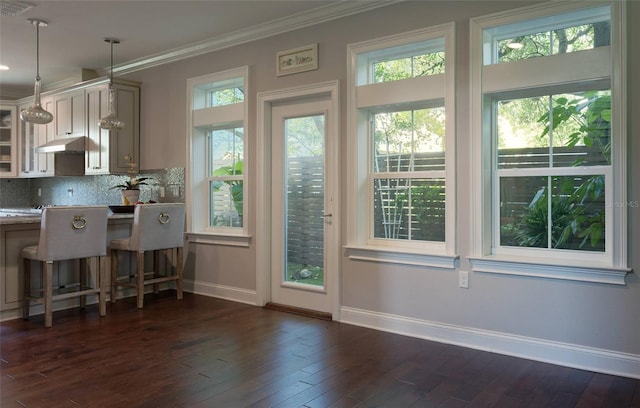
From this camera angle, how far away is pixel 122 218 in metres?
4.78

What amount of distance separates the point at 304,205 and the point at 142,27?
2.25 metres

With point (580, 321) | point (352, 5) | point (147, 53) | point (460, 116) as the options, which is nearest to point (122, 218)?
point (147, 53)

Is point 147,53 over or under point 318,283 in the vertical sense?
over

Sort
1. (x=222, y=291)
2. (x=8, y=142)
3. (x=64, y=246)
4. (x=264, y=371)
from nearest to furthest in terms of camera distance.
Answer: (x=264, y=371), (x=64, y=246), (x=222, y=291), (x=8, y=142)

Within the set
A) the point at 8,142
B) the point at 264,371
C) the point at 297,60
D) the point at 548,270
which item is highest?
the point at 297,60

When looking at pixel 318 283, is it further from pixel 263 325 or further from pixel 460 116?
pixel 460 116

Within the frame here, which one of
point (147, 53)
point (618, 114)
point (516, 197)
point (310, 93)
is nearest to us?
point (618, 114)

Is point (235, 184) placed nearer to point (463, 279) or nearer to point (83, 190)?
point (463, 279)

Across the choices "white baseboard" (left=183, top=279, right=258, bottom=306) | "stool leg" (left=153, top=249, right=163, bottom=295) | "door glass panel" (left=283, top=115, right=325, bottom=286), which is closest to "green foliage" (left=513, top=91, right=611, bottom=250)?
"door glass panel" (left=283, top=115, right=325, bottom=286)

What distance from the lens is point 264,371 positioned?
2852 mm

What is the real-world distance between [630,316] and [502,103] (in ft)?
5.13

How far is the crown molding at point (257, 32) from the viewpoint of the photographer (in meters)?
3.83

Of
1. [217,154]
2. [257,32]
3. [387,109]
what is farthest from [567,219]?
[217,154]

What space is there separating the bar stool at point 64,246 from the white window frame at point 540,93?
10.1 feet
